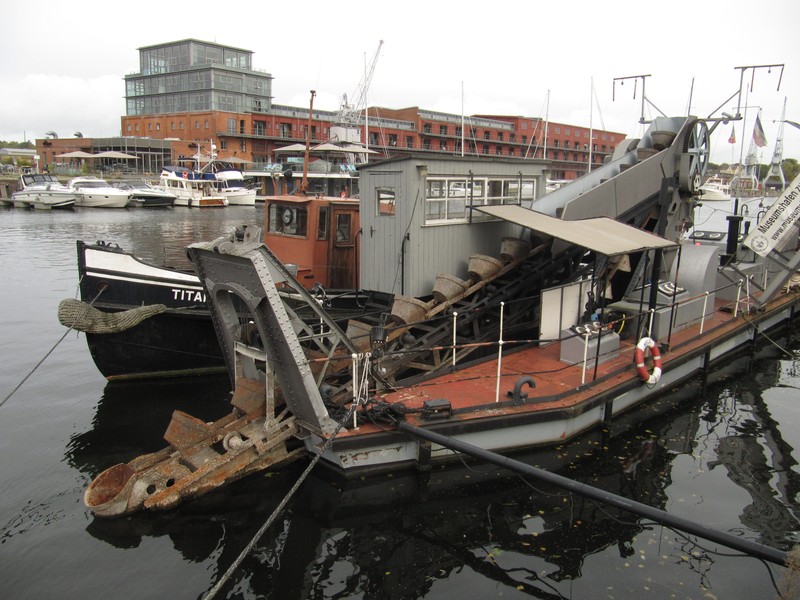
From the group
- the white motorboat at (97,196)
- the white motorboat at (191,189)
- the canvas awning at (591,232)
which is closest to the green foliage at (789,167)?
the white motorboat at (191,189)

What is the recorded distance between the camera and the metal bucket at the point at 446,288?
11.1m

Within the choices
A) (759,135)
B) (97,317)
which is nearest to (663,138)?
(97,317)

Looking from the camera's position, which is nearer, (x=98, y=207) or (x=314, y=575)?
(x=314, y=575)

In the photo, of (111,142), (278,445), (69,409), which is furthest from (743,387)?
(111,142)

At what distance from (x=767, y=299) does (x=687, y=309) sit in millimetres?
3529

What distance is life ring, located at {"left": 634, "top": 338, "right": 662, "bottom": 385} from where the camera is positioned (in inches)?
417

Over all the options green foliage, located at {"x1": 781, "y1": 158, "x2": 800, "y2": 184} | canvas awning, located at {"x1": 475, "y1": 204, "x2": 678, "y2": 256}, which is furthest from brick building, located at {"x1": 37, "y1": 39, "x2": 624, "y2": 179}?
canvas awning, located at {"x1": 475, "y1": 204, "x2": 678, "y2": 256}

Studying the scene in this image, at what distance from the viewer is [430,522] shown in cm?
799

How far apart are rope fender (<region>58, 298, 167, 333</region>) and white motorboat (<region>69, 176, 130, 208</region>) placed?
181ft

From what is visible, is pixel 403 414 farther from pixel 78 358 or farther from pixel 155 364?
pixel 78 358

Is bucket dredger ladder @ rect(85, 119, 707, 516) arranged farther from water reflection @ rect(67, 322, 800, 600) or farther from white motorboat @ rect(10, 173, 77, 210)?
white motorboat @ rect(10, 173, 77, 210)

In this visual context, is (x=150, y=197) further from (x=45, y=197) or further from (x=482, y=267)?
(x=482, y=267)

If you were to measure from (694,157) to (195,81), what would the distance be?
338 feet

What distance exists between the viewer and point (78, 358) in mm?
16297
